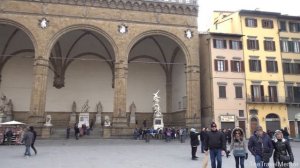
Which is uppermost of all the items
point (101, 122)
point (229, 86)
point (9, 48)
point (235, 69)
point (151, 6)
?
point (151, 6)

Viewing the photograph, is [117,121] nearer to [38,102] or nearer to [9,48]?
[38,102]

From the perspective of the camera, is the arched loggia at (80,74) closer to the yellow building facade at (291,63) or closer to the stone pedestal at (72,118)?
the stone pedestal at (72,118)

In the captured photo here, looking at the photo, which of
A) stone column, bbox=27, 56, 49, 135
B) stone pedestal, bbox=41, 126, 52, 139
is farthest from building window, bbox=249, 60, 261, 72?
stone pedestal, bbox=41, 126, 52, 139

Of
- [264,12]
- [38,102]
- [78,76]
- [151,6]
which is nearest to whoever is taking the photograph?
[38,102]

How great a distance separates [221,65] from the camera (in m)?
26.6

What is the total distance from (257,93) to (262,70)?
230 cm

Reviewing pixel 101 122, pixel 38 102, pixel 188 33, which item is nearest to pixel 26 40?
pixel 38 102

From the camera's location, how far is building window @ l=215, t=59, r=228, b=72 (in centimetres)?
2645

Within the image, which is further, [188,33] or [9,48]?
[9,48]

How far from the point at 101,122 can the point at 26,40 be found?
36.6ft

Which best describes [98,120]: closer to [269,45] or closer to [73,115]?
[73,115]

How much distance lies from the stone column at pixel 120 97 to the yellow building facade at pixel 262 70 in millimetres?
11427

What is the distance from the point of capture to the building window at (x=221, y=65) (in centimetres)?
2645

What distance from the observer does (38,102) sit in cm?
2261
